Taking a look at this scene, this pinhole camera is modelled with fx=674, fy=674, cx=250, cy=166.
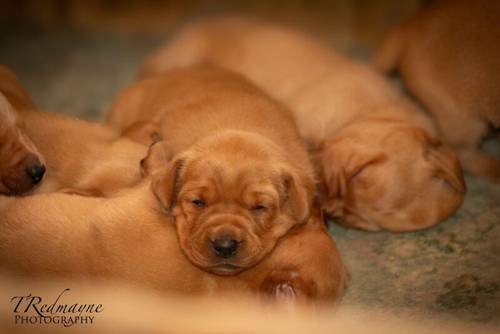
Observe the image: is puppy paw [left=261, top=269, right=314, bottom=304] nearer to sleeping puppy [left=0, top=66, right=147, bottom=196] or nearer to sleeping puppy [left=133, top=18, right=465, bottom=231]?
sleeping puppy [left=133, top=18, right=465, bottom=231]

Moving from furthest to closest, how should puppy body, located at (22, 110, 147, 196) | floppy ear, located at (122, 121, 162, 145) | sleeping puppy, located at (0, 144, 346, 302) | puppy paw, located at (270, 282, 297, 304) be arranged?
floppy ear, located at (122, 121, 162, 145)
puppy body, located at (22, 110, 147, 196)
sleeping puppy, located at (0, 144, 346, 302)
puppy paw, located at (270, 282, 297, 304)

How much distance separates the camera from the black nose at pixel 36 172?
11.8 ft

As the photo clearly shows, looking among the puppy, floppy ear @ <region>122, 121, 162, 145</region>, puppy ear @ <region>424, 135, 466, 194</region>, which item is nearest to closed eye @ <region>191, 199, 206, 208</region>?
floppy ear @ <region>122, 121, 162, 145</region>

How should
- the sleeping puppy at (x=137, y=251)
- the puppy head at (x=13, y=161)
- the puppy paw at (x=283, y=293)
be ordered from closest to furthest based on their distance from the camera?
the puppy paw at (x=283, y=293) → the sleeping puppy at (x=137, y=251) → the puppy head at (x=13, y=161)

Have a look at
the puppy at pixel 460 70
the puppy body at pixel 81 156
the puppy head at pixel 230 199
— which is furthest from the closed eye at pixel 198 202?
the puppy at pixel 460 70

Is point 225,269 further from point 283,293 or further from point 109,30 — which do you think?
point 109,30

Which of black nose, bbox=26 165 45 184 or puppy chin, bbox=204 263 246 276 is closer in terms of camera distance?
puppy chin, bbox=204 263 246 276

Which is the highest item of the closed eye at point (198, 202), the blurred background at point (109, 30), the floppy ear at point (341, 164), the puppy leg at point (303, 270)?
the closed eye at point (198, 202)

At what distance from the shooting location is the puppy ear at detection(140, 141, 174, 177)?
11.9 feet

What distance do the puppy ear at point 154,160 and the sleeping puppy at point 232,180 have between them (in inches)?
1.6

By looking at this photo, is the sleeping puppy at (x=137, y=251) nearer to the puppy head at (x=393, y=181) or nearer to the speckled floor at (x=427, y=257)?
the speckled floor at (x=427, y=257)

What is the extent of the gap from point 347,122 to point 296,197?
120 cm

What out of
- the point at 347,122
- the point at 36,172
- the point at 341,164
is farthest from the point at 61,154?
the point at 347,122

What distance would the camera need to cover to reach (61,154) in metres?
3.83
